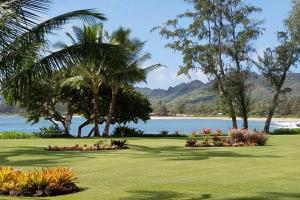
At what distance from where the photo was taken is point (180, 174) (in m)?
14.1

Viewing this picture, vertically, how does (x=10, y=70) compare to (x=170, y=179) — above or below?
above

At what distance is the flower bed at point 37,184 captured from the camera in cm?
1129

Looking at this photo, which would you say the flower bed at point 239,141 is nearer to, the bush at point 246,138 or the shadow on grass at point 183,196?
the bush at point 246,138

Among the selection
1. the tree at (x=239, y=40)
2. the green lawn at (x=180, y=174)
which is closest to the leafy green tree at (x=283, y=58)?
the tree at (x=239, y=40)

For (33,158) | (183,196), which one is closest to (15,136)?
(33,158)

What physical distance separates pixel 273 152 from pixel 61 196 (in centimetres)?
1123

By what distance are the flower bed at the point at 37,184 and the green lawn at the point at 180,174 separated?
0.44 m

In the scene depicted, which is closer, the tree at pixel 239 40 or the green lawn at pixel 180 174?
the green lawn at pixel 180 174

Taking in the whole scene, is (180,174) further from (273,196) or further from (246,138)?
(246,138)

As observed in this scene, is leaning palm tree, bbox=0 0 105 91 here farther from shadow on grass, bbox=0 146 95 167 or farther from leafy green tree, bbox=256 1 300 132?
leafy green tree, bbox=256 1 300 132

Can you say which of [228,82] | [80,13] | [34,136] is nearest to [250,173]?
[80,13]

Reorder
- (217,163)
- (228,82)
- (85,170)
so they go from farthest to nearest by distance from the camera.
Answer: (228,82) → (217,163) → (85,170)

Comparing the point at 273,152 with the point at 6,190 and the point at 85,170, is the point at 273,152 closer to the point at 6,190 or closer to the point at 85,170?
the point at 85,170

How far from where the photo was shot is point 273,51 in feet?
147
